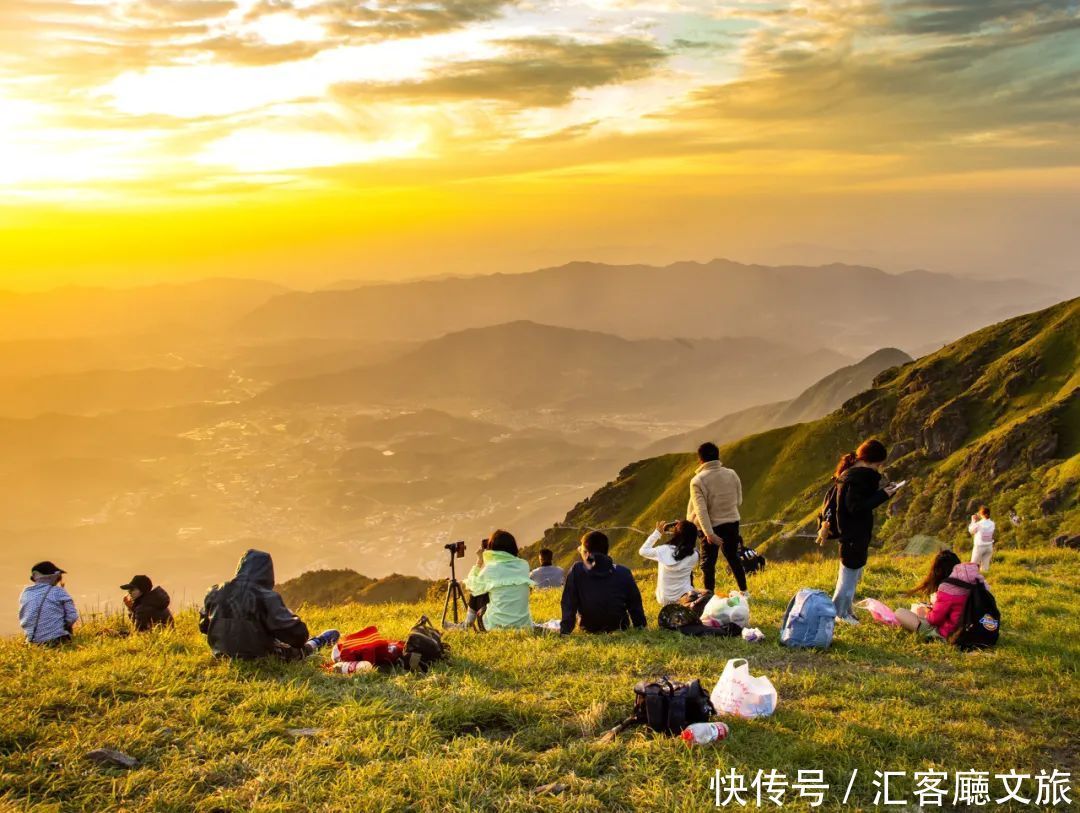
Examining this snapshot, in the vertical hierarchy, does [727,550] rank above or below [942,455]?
below

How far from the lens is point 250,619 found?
1050 centimetres

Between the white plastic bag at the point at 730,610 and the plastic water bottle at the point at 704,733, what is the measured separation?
166 inches

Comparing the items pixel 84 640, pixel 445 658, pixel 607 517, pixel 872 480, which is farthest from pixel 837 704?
pixel 607 517

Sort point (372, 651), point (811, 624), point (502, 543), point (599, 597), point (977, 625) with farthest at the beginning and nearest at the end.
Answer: point (502, 543) → point (599, 597) → point (811, 624) → point (977, 625) → point (372, 651)

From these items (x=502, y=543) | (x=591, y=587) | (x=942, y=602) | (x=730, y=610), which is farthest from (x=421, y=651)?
(x=942, y=602)

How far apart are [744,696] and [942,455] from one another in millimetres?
106425

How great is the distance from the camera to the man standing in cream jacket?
45.0ft

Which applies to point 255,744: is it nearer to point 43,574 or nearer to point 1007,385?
point 43,574

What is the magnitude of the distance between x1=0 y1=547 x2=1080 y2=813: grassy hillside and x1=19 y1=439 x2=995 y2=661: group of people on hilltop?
0.50m

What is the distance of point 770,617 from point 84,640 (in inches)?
451

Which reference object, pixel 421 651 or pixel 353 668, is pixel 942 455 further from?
pixel 353 668

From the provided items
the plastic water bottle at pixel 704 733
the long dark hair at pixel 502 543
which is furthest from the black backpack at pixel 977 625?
the long dark hair at pixel 502 543

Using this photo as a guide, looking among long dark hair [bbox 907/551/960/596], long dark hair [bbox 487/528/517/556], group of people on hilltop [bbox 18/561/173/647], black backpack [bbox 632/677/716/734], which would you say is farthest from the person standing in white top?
group of people on hilltop [bbox 18/561/173/647]

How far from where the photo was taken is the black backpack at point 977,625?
11172 mm
